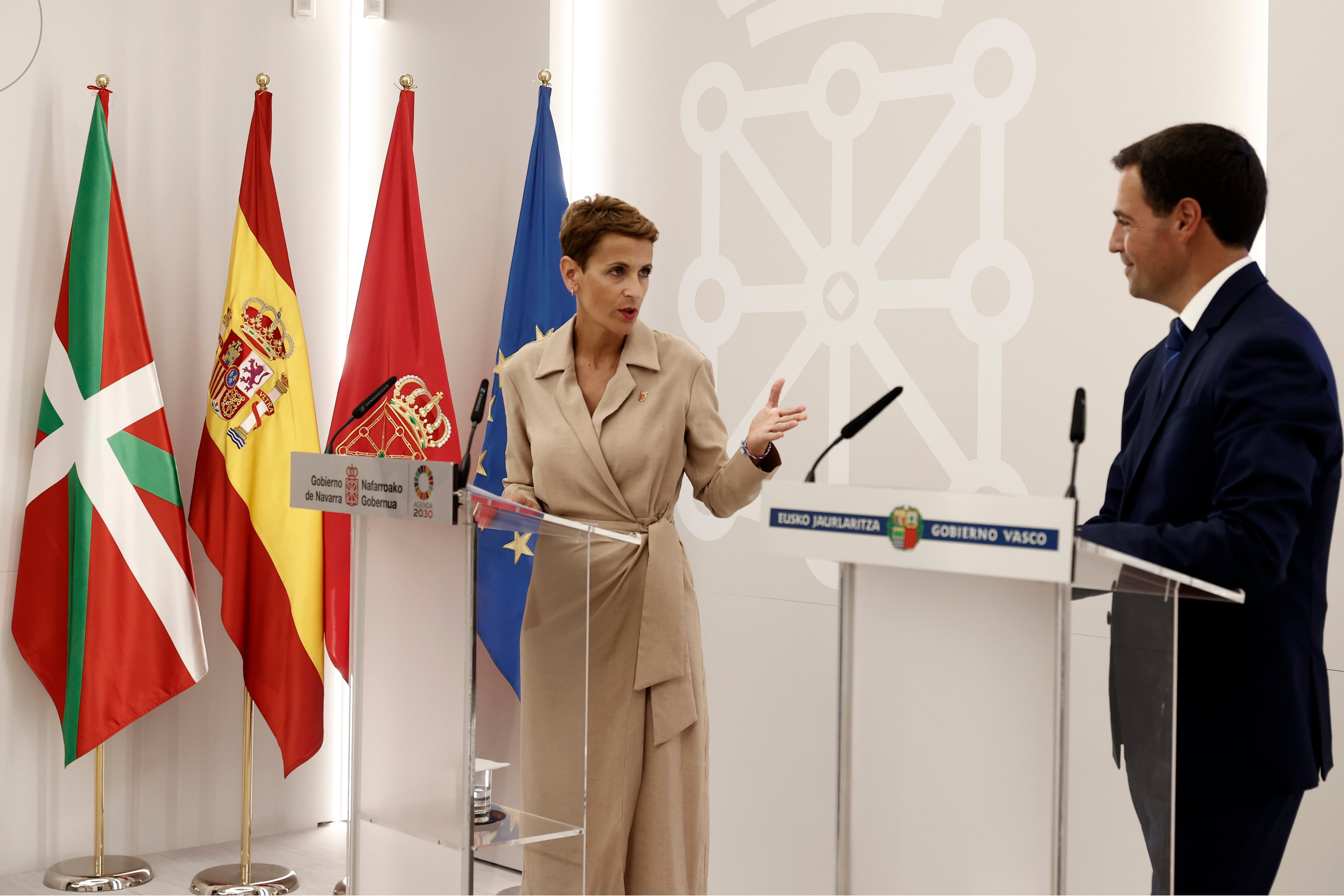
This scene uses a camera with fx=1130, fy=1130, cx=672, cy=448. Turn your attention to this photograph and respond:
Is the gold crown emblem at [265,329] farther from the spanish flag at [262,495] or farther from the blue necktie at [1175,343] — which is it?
the blue necktie at [1175,343]

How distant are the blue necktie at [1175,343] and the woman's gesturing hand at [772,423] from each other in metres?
0.68

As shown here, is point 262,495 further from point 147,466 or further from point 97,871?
point 97,871

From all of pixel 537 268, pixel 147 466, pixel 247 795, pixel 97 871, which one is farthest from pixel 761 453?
pixel 97 871

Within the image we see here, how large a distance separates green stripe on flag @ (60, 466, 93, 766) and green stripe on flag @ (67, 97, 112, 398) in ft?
1.11

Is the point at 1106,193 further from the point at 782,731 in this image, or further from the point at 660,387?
the point at 782,731

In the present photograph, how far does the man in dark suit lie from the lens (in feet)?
5.44

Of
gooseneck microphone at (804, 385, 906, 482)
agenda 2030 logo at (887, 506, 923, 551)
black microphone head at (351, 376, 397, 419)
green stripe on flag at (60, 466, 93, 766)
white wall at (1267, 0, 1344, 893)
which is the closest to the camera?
agenda 2030 logo at (887, 506, 923, 551)

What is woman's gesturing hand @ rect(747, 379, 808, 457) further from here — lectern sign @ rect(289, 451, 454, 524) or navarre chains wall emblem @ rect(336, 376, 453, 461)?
navarre chains wall emblem @ rect(336, 376, 453, 461)

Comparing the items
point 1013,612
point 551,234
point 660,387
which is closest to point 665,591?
point 660,387

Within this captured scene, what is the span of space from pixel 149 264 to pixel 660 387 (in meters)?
2.24

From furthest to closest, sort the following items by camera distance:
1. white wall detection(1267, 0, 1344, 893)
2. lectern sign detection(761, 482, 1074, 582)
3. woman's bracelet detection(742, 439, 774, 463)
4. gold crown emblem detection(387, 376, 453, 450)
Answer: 1. gold crown emblem detection(387, 376, 453, 450)
2. white wall detection(1267, 0, 1344, 893)
3. woman's bracelet detection(742, 439, 774, 463)
4. lectern sign detection(761, 482, 1074, 582)

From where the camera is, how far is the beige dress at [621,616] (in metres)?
2.13

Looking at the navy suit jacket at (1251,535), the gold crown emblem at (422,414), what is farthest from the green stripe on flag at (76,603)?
the navy suit jacket at (1251,535)

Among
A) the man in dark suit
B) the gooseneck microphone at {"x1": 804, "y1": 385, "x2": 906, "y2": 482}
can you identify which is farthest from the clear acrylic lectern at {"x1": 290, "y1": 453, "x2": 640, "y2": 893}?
the man in dark suit
